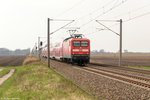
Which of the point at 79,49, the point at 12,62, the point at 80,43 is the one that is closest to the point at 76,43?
the point at 80,43

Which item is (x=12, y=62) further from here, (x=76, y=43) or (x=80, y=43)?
(x=80, y=43)

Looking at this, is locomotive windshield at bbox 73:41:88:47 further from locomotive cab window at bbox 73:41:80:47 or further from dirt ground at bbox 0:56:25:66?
dirt ground at bbox 0:56:25:66

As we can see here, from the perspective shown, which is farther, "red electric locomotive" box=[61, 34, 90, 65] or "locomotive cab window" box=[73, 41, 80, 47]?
"locomotive cab window" box=[73, 41, 80, 47]

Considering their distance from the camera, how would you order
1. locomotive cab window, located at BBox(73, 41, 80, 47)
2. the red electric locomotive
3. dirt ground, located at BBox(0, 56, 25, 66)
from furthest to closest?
1. dirt ground, located at BBox(0, 56, 25, 66)
2. locomotive cab window, located at BBox(73, 41, 80, 47)
3. the red electric locomotive

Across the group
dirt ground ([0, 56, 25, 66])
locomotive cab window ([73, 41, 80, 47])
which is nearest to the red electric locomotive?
locomotive cab window ([73, 41, 80, 47])

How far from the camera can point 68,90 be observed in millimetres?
13234

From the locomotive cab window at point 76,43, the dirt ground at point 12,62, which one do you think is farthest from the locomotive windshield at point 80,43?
the dirt ground at point 12,62

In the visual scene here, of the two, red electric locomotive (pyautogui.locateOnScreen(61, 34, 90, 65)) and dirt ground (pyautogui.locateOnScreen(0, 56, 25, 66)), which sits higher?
red electric locomotive (pyautogui.locateOnScreen(61, 34, 90, 65))

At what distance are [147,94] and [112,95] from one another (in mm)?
1651

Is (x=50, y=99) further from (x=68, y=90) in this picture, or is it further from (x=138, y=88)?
(x=138, y=88)

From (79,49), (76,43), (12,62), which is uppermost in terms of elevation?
(76,43)

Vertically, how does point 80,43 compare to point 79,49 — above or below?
above

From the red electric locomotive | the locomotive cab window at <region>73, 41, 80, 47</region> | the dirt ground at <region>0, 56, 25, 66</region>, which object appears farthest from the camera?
the dirt ground at <region>0, 56, 25, 66</region>

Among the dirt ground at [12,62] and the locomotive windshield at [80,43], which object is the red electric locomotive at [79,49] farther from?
the dirt ground at [12,62]
